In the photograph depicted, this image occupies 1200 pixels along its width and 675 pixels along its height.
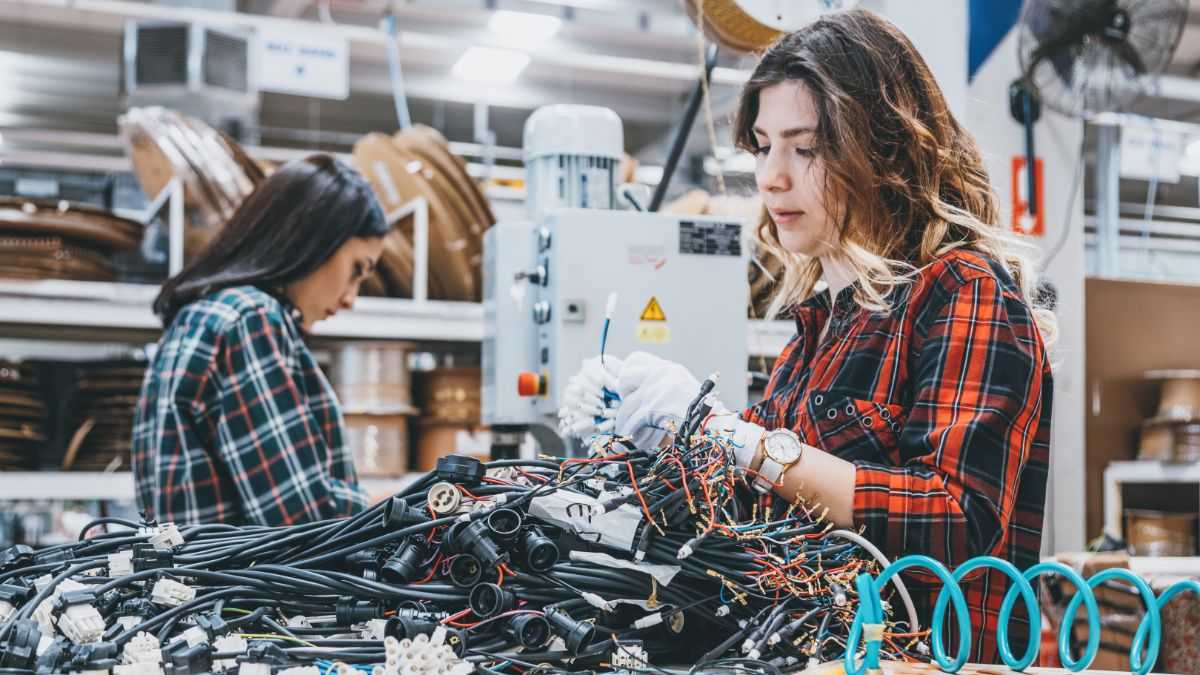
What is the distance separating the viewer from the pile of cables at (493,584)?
2.59 feet

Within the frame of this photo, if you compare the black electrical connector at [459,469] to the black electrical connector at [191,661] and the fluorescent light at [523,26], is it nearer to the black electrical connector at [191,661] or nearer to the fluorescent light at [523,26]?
the black electrical connector at [191,661]

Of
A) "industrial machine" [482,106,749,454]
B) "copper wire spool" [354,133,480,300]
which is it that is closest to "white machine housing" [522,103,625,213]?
"industrial machine" [482,106,749,454]

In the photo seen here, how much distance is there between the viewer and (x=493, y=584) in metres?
0.84

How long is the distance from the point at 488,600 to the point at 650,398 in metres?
0.39

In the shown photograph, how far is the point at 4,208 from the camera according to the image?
2.51 m

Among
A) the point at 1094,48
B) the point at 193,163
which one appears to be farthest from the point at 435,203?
the point at 1094,48

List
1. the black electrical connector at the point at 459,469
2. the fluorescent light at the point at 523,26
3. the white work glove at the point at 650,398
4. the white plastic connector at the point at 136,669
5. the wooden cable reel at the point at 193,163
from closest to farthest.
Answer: the white plastic connector at the point at 136,669 < the black electrical connector at the point at 459,469 < the white work glove at the point at 650,398 < the wooden cable reel at the point at 193,163 < the fluorescent light at the point at 523,26

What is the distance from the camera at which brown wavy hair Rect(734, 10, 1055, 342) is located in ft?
3.90

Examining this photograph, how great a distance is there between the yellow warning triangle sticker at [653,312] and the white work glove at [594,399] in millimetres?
644

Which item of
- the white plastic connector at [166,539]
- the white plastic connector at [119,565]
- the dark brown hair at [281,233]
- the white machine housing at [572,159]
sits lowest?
the white plastic connector at [119,565]

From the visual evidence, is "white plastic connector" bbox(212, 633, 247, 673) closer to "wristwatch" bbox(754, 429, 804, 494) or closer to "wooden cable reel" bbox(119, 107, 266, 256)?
"wristwatch" bbox(754, 429, 804, 494)

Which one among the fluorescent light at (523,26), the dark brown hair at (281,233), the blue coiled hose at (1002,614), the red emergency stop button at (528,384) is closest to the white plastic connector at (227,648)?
the blue coiled hose at (1002,614)

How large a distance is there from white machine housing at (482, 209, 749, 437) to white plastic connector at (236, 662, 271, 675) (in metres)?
1.15

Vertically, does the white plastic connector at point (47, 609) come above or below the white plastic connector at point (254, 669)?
above
